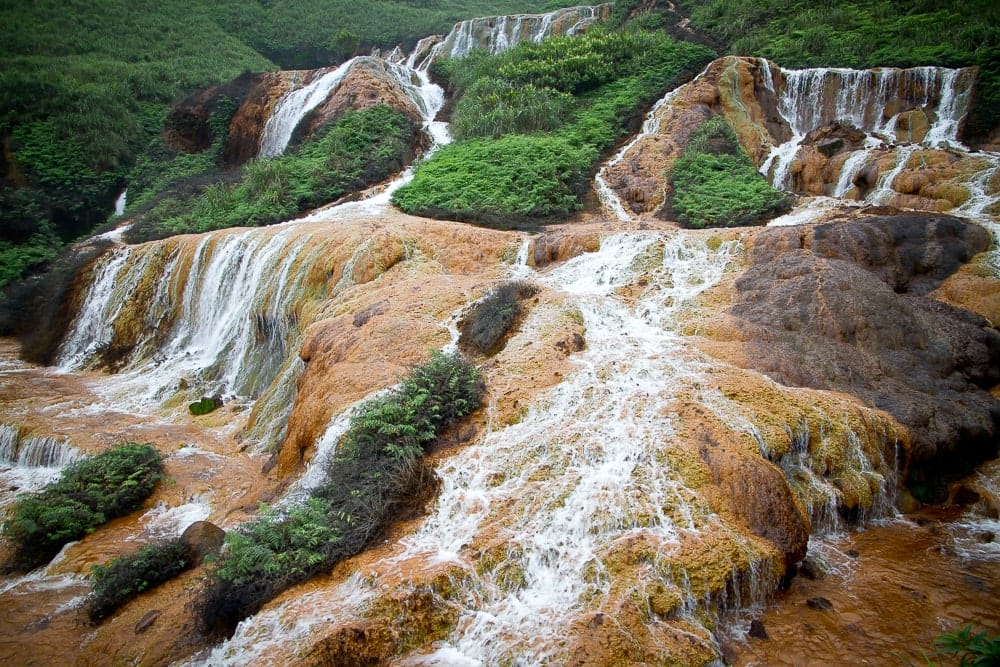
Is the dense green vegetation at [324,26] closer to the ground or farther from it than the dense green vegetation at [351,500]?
farther from it

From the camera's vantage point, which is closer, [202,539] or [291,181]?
[202,539]

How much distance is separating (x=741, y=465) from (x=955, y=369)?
4.61 m

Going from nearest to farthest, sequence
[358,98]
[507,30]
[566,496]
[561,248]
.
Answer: [566,496] < [561,248] < [358,98] < [507,30]

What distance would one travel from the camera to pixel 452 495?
6316mm

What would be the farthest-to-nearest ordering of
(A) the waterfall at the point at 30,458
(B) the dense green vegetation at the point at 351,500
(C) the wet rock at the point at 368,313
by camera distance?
(C) the wet rock at the point at 368,313 → (A) the waterfall at the point at 30,458 → (B) the dense green vegetation at the point at 351,500

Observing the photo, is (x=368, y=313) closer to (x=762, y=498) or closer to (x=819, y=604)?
(x=762, y=498)

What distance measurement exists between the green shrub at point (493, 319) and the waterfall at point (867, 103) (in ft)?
32.3

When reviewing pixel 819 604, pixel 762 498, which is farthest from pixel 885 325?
pixel 819 604

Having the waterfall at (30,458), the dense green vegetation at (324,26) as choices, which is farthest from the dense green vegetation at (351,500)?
the dense green vegetation at (324,26)

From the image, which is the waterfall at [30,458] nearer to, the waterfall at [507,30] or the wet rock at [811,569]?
the wet rock at [811,569]

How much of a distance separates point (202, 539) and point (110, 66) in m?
32.7

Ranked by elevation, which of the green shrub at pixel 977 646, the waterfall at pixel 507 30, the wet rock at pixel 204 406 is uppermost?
the waterfall at pixel 507 30

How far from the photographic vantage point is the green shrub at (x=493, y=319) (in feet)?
29.9

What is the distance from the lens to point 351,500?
6109 mm
